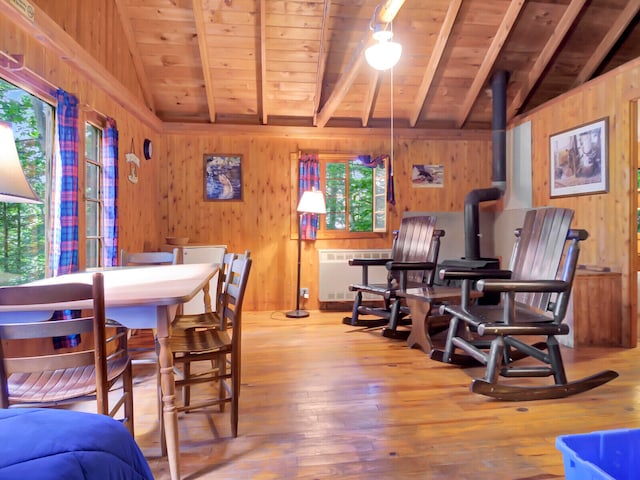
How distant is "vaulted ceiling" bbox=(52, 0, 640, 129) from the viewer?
12.1ft

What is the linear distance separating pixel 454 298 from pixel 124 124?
3.44 meters

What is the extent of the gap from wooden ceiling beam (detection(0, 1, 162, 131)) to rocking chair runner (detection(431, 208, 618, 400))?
2.87 meters

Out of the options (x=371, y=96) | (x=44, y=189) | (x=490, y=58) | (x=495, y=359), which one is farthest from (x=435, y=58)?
(x=44, y=189)

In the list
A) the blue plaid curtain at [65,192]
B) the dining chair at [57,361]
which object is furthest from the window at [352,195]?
the dining chair at [57,361]

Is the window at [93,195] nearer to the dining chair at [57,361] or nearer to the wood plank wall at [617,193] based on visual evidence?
the dining chair at [57,361]

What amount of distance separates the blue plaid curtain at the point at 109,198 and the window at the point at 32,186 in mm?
629

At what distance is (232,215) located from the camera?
16.0ft

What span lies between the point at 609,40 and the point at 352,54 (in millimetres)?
2592

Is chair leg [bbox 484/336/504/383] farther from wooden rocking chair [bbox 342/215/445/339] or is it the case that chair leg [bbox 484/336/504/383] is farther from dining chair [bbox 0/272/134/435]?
dining chair [bbox 0/272/134/435]

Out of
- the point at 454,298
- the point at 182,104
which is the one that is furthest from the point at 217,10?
the point at 454,298

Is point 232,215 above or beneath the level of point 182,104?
A: beneath

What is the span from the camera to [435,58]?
4.10 metres

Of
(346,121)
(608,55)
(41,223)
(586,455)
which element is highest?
(608,55)

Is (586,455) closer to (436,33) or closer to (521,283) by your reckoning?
(521,283)
